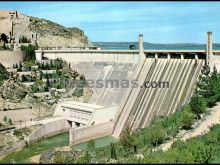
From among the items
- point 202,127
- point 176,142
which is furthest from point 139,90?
point 176,142

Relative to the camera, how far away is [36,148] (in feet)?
128

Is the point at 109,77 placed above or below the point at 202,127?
above

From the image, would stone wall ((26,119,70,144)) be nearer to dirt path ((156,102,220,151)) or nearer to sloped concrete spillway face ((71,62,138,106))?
sloped concrete spillway face ((71,62,138,106))

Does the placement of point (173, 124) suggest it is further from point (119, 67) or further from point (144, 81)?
point (119, 67)

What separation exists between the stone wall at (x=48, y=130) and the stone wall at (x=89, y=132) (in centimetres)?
383

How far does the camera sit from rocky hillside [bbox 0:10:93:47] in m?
65.3

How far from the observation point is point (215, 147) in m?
27.9

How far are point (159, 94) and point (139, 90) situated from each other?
2.79 metres

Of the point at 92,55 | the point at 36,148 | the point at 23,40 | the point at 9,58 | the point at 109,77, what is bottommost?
the point at 36,148

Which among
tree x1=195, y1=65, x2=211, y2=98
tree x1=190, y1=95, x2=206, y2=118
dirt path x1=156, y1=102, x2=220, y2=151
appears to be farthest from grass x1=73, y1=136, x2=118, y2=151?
tree x1=195, y1=65, x2=211, y2=98

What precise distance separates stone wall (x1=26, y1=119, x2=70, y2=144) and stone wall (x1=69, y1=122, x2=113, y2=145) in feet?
12.6

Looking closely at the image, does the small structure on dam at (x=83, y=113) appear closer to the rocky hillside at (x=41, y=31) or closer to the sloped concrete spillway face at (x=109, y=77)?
the sloped concrete spillway face at (x=109, y=77)

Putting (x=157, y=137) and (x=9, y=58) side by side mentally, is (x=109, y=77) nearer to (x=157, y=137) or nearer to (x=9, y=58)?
(x=9, y=58)

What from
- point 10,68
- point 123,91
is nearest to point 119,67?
point 123,91
